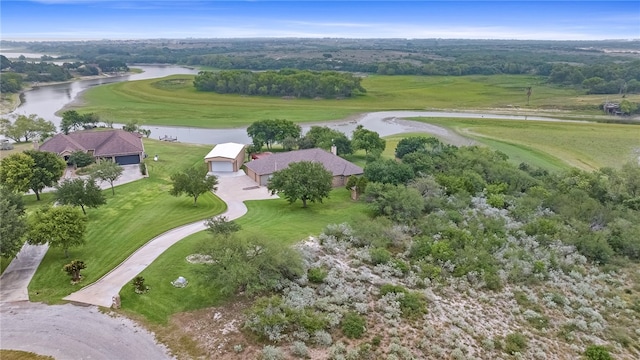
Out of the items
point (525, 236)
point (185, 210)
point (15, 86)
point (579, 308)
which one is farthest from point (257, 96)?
point (579, 308)

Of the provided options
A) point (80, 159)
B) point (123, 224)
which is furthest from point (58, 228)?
point (80, 159)

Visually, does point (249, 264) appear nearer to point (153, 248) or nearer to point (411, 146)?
point (153, 248)

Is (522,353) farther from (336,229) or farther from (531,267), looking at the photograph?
(336,229)

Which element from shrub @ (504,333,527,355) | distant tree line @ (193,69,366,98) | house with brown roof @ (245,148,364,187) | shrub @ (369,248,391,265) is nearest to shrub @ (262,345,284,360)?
shrub @ (504,333,527,355)

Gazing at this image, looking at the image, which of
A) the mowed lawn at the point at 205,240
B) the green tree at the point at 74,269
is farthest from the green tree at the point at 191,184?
the green tree at the point at 74,269

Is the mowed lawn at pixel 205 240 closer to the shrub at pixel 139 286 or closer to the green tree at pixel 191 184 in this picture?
the shrub at pixel 139 286

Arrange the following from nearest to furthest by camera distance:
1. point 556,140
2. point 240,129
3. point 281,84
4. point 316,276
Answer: point 316,276 < point 556,140 < point 240,129 < point 281,84
